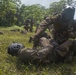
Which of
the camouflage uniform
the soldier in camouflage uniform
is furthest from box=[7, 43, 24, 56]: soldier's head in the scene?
the camouflage uniform

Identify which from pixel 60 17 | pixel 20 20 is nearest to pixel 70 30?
pixel 60 17

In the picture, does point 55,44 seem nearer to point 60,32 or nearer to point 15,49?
point 60,32

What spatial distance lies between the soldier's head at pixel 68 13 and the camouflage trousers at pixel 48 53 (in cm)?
83

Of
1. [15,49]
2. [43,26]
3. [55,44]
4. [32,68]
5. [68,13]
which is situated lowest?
[32,68]

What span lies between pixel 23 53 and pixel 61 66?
1.32 meters

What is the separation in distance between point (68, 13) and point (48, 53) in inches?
64.4

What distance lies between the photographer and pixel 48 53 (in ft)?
26.3

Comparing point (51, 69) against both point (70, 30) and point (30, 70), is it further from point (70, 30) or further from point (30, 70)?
point (70, 30)

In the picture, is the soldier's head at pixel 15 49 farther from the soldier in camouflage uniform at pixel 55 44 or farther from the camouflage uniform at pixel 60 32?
the camouflage uniform at pixel 60 32

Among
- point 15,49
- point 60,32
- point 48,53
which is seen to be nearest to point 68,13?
point 60,32

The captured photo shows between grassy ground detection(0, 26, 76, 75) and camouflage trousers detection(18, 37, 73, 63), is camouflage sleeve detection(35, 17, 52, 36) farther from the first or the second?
grassy ground detection(0, 26, 76, 75)

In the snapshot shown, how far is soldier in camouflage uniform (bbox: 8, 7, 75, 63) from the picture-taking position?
7887mm

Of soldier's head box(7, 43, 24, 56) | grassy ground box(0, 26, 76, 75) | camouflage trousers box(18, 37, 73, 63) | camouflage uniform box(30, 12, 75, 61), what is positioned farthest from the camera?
soldier's head box(7, 43, 24, 56)

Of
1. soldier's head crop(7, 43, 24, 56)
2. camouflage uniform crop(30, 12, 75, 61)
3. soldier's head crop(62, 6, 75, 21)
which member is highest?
soldier's head crop(62, 6, 75, 21)
